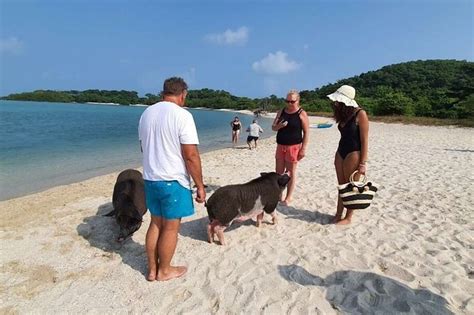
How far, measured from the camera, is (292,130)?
17.5 feet

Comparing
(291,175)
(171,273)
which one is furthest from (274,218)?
(171,273)

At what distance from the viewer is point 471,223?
4.78 meters

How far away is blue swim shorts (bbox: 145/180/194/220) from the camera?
3188 mm

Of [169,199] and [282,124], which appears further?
[282,124]

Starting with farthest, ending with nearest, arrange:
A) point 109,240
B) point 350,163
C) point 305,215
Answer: point 305,215 → point 109,240 → point 350,163

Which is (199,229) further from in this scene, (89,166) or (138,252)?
(89,166)

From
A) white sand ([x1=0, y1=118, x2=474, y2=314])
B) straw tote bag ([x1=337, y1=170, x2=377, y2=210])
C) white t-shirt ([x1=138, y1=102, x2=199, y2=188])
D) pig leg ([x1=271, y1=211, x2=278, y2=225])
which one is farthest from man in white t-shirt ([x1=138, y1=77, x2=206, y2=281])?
straw tote bag ([x1=337, y1=170, x2=377, y2=210])

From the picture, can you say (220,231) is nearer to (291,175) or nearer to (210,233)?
(210,233)

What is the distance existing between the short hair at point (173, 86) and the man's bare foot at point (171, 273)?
193 centimetres

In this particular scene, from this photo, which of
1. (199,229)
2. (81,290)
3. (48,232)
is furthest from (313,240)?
(48,232)

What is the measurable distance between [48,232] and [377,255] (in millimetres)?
4828

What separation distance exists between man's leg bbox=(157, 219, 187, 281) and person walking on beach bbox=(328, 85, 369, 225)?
8.43ft

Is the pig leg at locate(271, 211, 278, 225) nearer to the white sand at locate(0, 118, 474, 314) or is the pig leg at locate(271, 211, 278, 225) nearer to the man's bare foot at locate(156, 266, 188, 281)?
the white sand at locate(0, 118, 474, 314)

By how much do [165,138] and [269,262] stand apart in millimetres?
1952
